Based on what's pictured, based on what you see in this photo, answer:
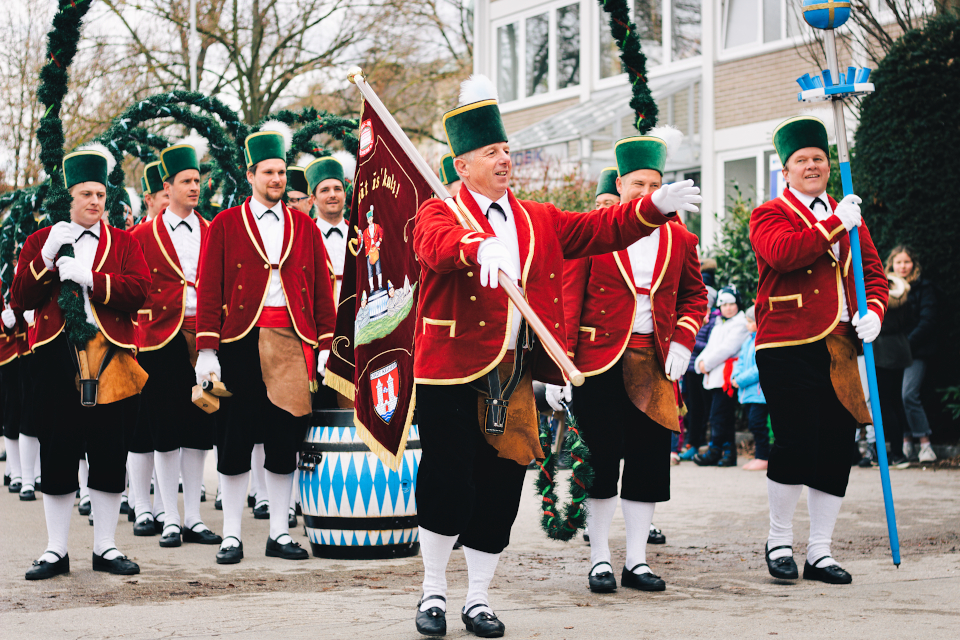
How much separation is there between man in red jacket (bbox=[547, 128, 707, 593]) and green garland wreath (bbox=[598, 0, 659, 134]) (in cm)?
37

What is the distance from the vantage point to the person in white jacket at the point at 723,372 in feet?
34.9

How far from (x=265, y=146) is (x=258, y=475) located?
A: 2746mm

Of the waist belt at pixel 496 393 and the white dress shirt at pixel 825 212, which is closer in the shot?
the waist belt at pixel 496 393

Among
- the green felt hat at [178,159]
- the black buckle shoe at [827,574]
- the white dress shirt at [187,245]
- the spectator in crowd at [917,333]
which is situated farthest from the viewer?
the spectator in crowd at [917,333]

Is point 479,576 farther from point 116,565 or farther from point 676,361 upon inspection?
point 116,565

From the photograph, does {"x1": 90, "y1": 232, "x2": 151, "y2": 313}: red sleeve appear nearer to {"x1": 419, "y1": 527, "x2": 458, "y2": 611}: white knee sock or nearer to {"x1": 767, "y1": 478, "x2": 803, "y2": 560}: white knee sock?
{"x1": 419, "y1": 527, "x2": 458, "y2": 611}: white knee sock

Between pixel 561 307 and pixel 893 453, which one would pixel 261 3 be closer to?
pixel 893 453

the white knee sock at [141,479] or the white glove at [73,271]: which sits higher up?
the white glove at [73,271]

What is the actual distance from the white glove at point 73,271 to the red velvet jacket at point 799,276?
3.30 meters

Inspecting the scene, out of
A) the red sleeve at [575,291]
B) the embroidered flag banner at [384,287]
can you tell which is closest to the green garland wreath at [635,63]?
the red sleeve at [575,291]

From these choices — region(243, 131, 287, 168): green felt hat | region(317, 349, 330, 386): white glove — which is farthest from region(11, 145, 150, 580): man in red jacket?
region(317, 349, 330, 386): white glove

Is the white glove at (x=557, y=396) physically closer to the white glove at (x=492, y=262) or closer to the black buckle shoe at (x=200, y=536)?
the white glove at (x=492, y=262)

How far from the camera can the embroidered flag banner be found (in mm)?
5035

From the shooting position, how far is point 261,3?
24141mm
